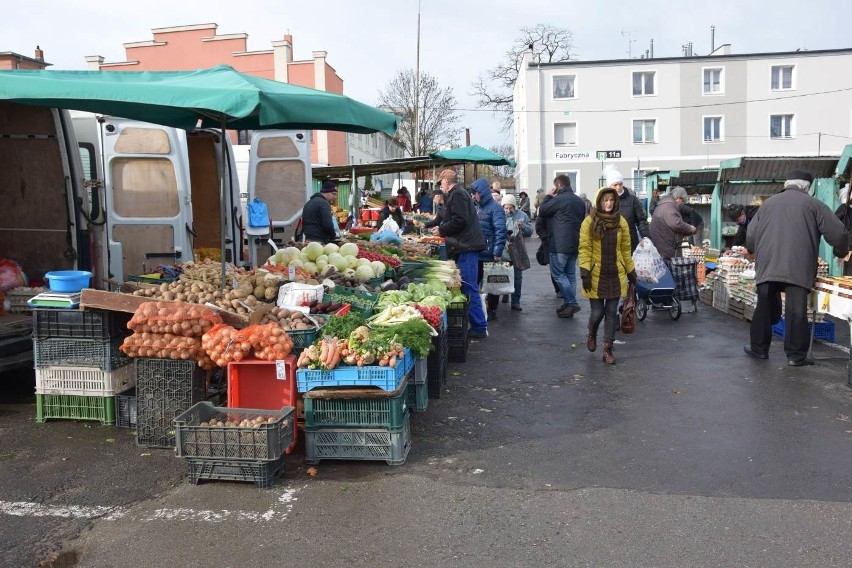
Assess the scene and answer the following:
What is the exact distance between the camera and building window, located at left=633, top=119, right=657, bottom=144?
4650 centimetres

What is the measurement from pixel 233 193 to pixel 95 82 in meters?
5.01

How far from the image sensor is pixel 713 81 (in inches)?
1822

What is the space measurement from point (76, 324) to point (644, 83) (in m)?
45.2

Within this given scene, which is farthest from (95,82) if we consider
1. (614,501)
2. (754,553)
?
(754,553)

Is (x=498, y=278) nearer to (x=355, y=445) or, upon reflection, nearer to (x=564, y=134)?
(x=355, y=445)

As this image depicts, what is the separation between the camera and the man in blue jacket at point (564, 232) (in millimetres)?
11562

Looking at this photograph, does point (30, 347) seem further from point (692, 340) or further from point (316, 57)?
point (316, 57)

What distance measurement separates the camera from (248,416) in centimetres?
538

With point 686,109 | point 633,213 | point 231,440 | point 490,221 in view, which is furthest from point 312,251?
point 686,109

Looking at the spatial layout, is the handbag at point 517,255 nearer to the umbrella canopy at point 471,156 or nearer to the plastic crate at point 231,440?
the umbrella canopy at point 471,156

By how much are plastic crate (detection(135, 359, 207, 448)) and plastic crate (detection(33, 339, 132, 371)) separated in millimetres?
445

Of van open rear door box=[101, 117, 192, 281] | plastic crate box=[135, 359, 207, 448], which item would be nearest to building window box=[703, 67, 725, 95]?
van open rear door box=[101, 117, 192, 281]

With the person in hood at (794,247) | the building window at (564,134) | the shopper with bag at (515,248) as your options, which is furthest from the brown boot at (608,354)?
the building window at (564,134)

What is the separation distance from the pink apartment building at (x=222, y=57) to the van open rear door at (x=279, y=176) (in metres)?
36.6
